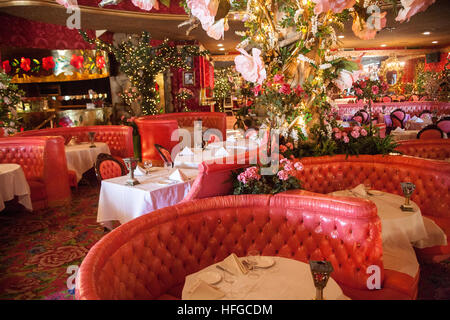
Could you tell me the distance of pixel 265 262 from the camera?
6.38 ft

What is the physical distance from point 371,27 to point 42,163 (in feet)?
17.2

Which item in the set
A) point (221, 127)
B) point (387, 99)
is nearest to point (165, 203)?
point (221, 127)

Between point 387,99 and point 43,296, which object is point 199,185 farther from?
point 387,99

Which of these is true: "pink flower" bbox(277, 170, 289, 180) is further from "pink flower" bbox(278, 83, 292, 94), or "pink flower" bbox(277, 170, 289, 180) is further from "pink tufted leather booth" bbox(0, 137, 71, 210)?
"pink tufted leather booth" bbox(0, 137, 71, 210)

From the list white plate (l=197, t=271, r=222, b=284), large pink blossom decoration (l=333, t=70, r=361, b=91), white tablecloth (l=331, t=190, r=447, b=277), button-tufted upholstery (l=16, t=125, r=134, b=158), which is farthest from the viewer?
button-tufted upholstery (l=16, t=125, r=134, b=158)

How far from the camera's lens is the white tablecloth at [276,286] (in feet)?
5.42

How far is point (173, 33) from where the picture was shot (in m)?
11.7

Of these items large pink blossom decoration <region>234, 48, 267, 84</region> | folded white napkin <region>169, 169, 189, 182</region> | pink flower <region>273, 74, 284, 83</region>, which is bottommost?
folded white napkin <region>169, 169, 189, 182</region>

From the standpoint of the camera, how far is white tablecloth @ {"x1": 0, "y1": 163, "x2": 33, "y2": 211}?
14.0 feet

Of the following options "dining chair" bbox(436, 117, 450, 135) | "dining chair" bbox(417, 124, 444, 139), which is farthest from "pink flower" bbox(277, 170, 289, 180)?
"dining chair" bbox(436, 117, 450, 135)

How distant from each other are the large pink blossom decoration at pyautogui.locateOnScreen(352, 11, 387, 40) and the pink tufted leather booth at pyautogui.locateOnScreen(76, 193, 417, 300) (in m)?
1.20

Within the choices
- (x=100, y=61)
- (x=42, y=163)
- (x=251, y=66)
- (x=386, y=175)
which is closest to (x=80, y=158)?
(x=42, y=163)

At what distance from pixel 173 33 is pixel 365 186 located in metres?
10.1

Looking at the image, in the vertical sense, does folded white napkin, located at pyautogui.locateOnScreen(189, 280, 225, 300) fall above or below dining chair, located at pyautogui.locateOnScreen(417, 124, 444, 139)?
below
